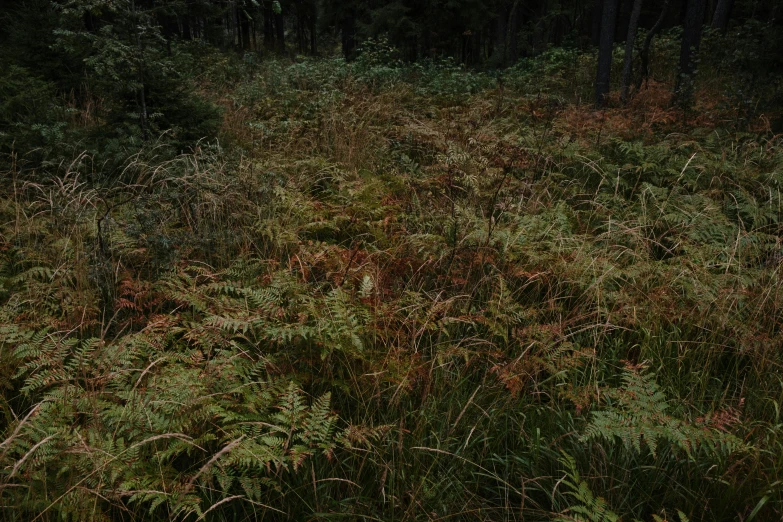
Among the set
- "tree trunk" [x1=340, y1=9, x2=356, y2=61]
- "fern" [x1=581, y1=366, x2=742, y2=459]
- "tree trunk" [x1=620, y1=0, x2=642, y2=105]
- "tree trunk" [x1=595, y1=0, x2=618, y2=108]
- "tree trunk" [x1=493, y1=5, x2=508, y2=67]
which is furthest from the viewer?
"tree trunk" [x1=340, y1=9, x2=356, y2=61]

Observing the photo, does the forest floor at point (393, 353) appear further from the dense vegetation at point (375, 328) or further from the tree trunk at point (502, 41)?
the tree trunk at point (502, 41)

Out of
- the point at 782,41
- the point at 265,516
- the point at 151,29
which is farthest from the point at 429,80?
the point at 265,516

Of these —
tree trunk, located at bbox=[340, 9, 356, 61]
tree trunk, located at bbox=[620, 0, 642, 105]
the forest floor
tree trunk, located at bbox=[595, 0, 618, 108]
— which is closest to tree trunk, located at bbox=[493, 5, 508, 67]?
tree trunk, located at bbox=[340, 9, 356, 61]

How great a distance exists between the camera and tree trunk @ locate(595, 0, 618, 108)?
33.6ft

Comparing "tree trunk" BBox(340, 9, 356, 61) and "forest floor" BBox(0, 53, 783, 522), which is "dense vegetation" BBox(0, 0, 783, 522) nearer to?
"forest floor" BBox(0, 53, 783, 522)

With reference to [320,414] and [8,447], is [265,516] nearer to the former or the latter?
[320,414]

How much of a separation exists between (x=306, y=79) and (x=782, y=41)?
8.45 meters

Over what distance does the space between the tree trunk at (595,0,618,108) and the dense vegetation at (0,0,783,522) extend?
4.28m

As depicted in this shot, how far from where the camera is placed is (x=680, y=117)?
787 centimetres

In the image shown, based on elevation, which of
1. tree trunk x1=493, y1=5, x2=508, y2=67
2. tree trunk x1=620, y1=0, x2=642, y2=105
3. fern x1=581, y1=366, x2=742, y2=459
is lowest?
fern x1=581, y1=366, x2=742, y2=459

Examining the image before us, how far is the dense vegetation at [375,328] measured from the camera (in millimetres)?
2066

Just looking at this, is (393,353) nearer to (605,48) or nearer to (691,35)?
(605,48)

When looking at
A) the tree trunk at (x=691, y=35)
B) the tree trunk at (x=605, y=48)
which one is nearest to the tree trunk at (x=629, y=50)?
the tree trunk at (x=605, y=48)

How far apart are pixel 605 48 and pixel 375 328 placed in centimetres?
1054
